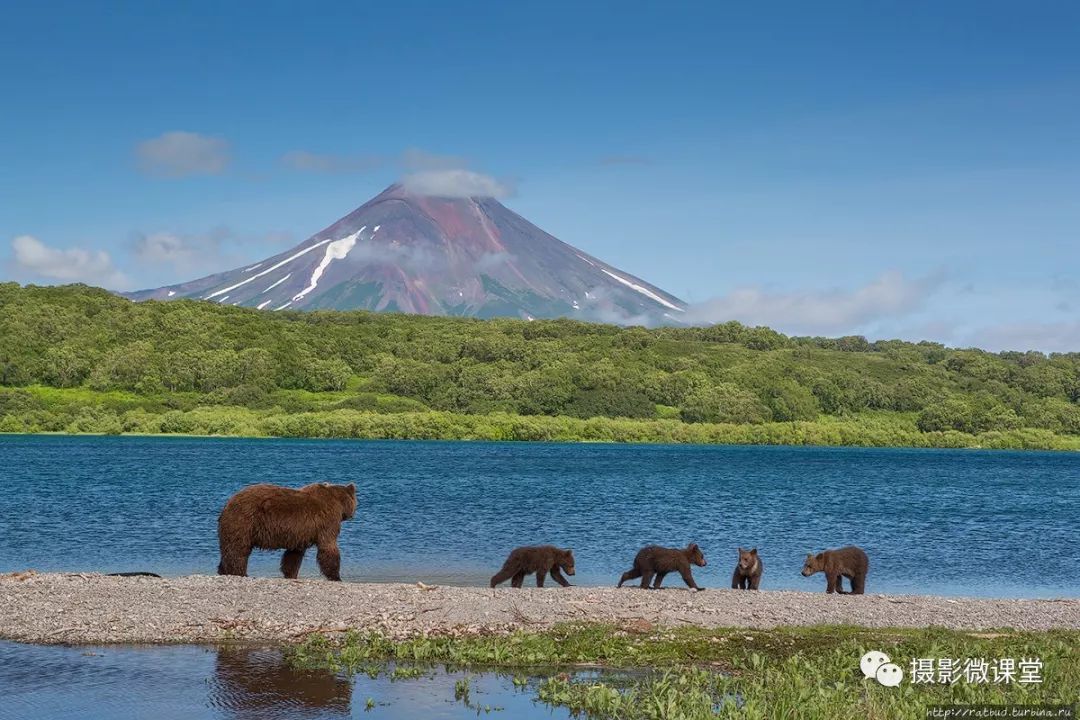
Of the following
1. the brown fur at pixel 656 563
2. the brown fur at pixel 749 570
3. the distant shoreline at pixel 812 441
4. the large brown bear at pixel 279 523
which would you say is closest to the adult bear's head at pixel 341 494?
the large brown bear at pixel 279 523

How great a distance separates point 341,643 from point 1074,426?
17487 centimetres

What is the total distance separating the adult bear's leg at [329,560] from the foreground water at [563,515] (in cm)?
569

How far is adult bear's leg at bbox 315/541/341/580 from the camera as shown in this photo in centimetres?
1795

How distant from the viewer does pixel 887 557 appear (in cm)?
3158

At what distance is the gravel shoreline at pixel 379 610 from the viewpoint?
1441 centimetres

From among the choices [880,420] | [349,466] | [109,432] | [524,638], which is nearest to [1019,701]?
[524,638]

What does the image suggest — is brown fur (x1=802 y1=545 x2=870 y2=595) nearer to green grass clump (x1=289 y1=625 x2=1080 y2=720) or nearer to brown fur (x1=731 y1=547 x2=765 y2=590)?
brown fur (x1=731 y1=547 x2=765 y2=590)

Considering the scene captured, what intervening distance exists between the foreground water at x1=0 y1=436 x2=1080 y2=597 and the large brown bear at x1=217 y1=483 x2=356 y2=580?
19.4ft

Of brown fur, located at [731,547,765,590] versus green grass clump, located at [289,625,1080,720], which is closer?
green grass clump, located at [289,625,1080,720]

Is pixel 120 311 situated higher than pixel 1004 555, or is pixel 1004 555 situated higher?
pixel 120 311

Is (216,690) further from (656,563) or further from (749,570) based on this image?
(749,570)

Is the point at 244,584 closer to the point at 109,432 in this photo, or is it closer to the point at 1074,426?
the point at 109,432

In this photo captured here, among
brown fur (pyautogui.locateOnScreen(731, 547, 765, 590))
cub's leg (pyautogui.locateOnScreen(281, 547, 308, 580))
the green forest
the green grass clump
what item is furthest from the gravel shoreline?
the green forest

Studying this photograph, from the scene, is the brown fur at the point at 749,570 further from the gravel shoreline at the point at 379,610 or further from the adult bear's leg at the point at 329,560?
the adult bear's leg at the point at 329,560
